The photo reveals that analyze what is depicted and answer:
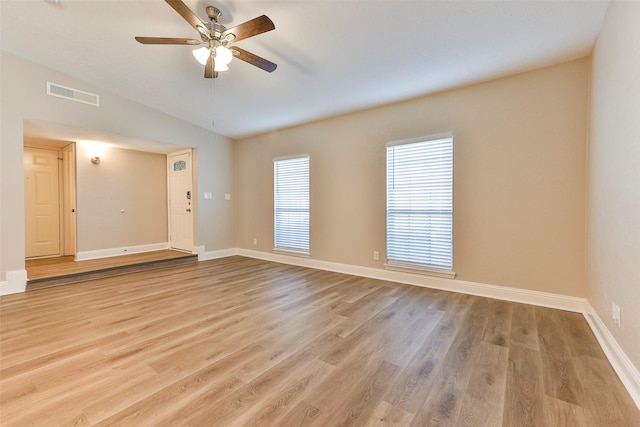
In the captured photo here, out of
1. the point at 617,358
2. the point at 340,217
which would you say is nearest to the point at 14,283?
the point at 340,217

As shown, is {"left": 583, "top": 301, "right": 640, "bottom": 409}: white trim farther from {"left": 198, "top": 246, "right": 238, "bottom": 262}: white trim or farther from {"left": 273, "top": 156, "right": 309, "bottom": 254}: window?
{"left": 198, "top": 246, "right": 238, "bottom": 262}: white trim

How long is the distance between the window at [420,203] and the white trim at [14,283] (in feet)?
16.8

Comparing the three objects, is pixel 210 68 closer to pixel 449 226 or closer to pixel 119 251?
pixel 449 226

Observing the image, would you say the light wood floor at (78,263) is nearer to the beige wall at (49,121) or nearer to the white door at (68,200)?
the white door at (68,200)

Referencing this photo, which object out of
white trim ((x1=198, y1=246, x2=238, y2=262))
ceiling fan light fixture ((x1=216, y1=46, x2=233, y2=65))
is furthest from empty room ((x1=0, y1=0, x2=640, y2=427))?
white trim ((x1=198, y1=246, x2=238, y2=262))

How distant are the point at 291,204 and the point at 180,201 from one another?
2.75m

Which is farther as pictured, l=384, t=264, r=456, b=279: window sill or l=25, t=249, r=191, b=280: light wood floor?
l=25, t=249, r=191, b=280: light wood floor

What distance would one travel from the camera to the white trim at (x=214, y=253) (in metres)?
5.70

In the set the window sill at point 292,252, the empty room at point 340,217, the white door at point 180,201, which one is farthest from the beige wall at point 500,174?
the white door at point 180,201

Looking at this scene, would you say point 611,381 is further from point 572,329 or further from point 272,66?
point 272,66

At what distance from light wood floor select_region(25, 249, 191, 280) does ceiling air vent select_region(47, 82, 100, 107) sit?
2618mm

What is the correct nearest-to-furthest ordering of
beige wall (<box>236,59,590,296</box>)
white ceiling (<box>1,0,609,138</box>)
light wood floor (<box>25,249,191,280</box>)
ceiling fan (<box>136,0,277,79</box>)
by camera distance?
ceiling fan (<box>136,0,277,79</box>) < white ceiling (<box>1,0,609,138</box>) < beige wall (<box>236,59,590,296</box>) < light wood floor (<box>25,249,191,280</box>)

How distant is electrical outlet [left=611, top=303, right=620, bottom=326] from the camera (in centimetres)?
197

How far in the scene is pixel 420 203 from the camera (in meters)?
3.87
